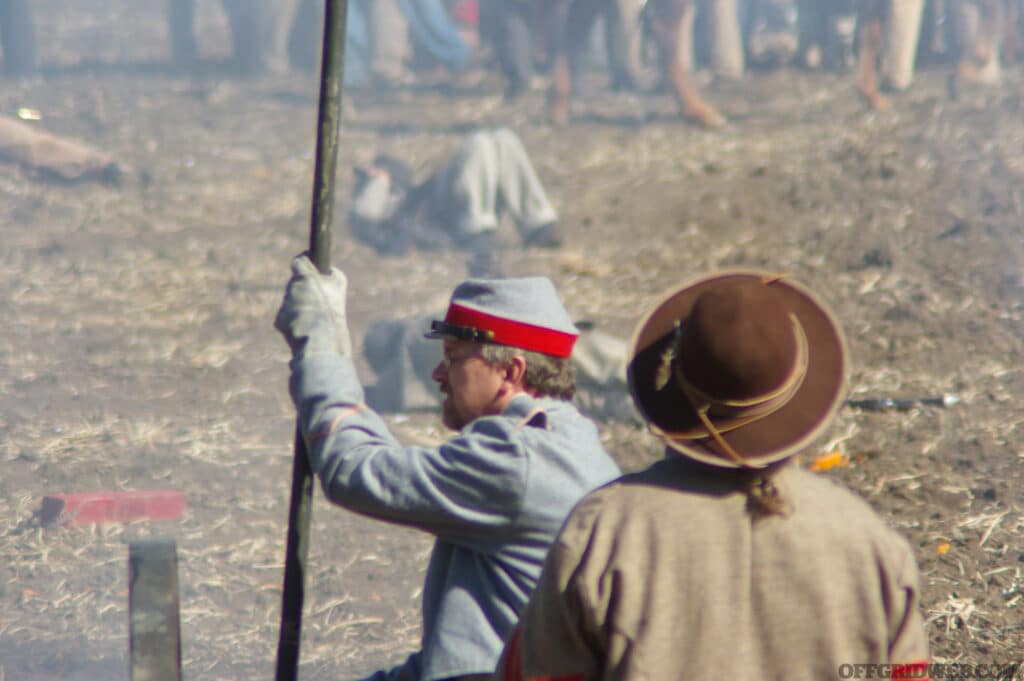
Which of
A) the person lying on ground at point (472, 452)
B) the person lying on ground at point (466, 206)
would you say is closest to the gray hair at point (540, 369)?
the person lying on ground at point (472, 452)

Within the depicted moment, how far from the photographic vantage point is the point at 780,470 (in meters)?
1.34

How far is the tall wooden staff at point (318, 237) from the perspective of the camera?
78.4 inches

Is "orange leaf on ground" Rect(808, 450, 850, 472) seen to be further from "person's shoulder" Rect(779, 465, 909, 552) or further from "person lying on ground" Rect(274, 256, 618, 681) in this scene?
"person's shoulder" Rect(779, 465, 909, 552)

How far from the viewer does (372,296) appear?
7422 millimetres

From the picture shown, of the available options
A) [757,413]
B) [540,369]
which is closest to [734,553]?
[757,413]

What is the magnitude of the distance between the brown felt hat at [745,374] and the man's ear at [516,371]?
1.70 ft

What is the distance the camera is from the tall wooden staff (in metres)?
1.99

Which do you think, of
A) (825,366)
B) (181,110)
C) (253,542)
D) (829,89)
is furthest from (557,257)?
(825,366)

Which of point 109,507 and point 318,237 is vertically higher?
point 318,237

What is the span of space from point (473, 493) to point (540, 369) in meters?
0.29

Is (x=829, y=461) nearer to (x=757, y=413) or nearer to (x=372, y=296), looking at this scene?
(x=757, y=413)

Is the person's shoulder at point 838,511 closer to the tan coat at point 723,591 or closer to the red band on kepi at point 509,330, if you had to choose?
the tan coat at point 723,591

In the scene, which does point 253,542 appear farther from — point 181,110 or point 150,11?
point 150,11

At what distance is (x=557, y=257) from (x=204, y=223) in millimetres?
2855
